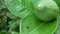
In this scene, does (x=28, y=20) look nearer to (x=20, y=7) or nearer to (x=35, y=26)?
(x=35, y=26)

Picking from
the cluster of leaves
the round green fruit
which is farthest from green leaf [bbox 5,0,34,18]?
the round green fruit

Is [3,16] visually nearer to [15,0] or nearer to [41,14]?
[15,0]

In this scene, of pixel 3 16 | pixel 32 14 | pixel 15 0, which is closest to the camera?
pixel 32 14

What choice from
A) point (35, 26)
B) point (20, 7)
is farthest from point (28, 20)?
point (20, 7)

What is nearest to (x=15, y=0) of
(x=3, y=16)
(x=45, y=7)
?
(x=45, y=7)

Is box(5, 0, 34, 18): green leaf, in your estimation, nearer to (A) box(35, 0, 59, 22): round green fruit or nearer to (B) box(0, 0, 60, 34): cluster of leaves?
(B) box(0, 0, 60, 34): cluster of leaves
